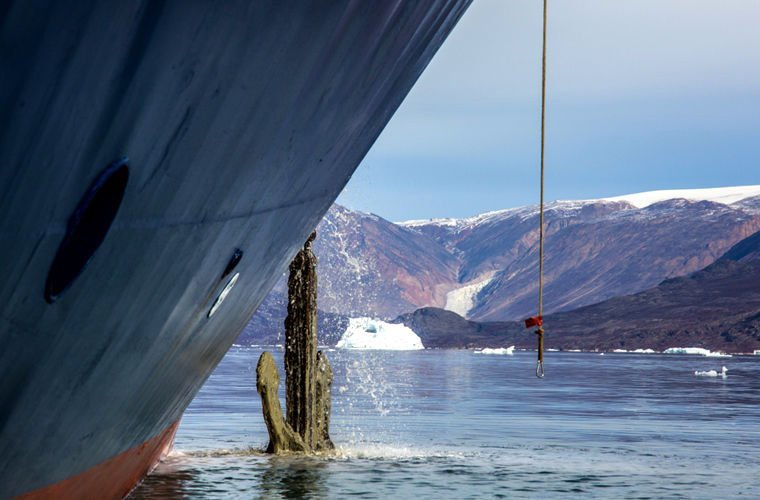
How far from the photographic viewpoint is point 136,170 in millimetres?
5445

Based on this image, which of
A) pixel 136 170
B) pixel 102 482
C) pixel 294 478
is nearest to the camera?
pixel 136 170

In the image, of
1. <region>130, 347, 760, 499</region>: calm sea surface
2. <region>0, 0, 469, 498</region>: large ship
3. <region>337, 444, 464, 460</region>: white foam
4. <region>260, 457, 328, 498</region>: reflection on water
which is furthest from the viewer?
<region>337, 444, 464, 460</region>: white foam

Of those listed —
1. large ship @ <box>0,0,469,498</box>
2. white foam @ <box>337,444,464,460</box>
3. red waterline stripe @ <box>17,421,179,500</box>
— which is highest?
large ship @ <box>0,0,469,498</box>

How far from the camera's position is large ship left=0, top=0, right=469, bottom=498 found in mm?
4609

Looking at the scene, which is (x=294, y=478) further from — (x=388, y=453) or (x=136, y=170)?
(x=136, y=170)

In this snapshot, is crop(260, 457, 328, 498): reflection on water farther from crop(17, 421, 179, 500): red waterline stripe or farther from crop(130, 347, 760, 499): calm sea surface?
crop(17, 421, 179, 500): red waterline stripe

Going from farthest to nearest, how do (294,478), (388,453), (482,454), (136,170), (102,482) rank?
1. (482,454)
2. (388,453)
3. (294,478)
4. (102,482)
5. (136,170)

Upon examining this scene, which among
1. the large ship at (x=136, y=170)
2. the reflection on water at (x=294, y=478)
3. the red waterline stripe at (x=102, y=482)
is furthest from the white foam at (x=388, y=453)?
the large ship at (x=136, y=170)

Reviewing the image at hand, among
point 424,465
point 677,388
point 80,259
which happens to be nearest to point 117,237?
point 80,259

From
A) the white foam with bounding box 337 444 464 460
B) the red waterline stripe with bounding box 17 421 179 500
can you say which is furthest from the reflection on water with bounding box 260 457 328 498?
the red waterline stripe with bounding box 17 421 179 500

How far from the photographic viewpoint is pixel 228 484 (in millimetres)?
21203

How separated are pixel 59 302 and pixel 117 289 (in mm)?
744

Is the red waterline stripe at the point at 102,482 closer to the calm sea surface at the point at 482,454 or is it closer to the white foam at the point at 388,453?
the calm sea surface at the point at 482,454

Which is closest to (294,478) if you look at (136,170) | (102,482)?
(102,482)
